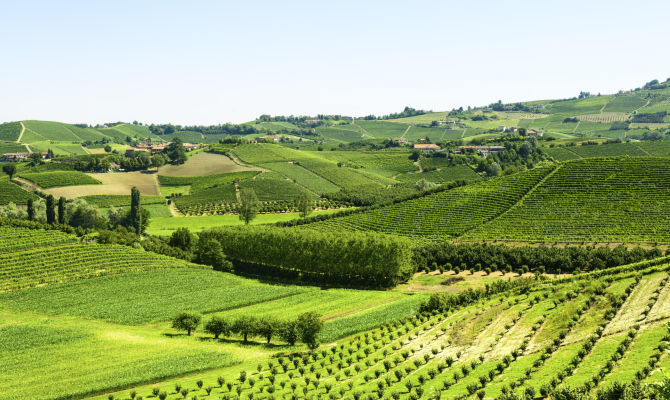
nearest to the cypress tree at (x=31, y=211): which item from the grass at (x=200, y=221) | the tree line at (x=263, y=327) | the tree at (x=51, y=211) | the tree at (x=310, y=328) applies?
the tree at (x=51, y=211)

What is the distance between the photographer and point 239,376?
56562 millimetres

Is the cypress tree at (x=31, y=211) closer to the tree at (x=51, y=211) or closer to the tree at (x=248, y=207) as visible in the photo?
the tree at (x=51, y=211)

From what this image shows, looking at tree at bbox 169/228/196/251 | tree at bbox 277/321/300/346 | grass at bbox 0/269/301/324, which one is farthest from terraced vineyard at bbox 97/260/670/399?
tree at bbox 169/228/196/251

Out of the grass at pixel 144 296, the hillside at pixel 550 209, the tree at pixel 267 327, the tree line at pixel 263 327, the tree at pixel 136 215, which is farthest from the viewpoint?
the tree at pixel 136 215

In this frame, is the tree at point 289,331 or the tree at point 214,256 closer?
the tree at point 289,331

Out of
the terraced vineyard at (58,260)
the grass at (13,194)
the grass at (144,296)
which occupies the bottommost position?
→ the grass at (144,296)

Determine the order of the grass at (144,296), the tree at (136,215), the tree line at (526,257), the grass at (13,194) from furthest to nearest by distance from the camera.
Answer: the grass at (13,194), the tree at (136,215), the tree line at (526,257), the grass at (144,296)

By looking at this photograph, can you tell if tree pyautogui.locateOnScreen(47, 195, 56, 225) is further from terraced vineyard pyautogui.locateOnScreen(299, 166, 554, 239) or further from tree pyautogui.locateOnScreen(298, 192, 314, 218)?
tree pyautogui.locateOnScreen(298, 192, 314, 218)

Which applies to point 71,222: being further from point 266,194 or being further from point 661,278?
point 661,278

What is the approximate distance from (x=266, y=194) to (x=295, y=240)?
95.1m

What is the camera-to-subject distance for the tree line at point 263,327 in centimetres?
6519

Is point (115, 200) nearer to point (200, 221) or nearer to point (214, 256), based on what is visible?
point (200, 221)

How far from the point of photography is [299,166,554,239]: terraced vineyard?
12825 centimetres

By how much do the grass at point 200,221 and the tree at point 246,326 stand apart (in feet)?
269
